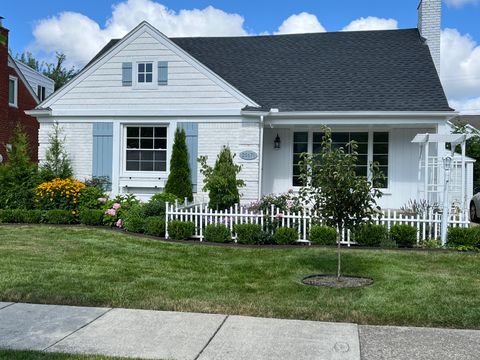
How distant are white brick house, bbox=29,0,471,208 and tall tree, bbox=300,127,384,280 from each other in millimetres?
6632

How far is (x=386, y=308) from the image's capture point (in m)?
6.03

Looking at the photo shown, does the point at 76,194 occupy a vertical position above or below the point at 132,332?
above

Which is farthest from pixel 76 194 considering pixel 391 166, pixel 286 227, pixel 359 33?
pixel 359 33

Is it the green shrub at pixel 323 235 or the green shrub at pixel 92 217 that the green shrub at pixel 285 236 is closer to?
the green shrub at pixel 323 235

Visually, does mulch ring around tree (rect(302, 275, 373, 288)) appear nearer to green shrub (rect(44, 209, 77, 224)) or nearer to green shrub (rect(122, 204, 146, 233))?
green shrub (rect(122, 204, 146, 233))

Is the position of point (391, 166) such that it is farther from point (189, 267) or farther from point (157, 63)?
point (189, 267)

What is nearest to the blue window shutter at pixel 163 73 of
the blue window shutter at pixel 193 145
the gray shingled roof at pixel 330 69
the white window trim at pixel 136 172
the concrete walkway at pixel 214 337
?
the white window trim at pixel 136 172

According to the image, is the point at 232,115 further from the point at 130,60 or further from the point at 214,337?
the point at 214,337

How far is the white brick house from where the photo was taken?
46.4 feet

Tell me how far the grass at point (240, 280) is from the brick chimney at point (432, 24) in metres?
9.61

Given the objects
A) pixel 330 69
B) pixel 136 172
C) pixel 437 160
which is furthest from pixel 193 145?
pixel 437 160

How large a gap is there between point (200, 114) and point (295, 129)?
117 inches

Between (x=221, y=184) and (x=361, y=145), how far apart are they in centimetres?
505

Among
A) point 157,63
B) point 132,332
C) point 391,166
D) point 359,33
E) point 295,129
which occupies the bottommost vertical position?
point 132,332
